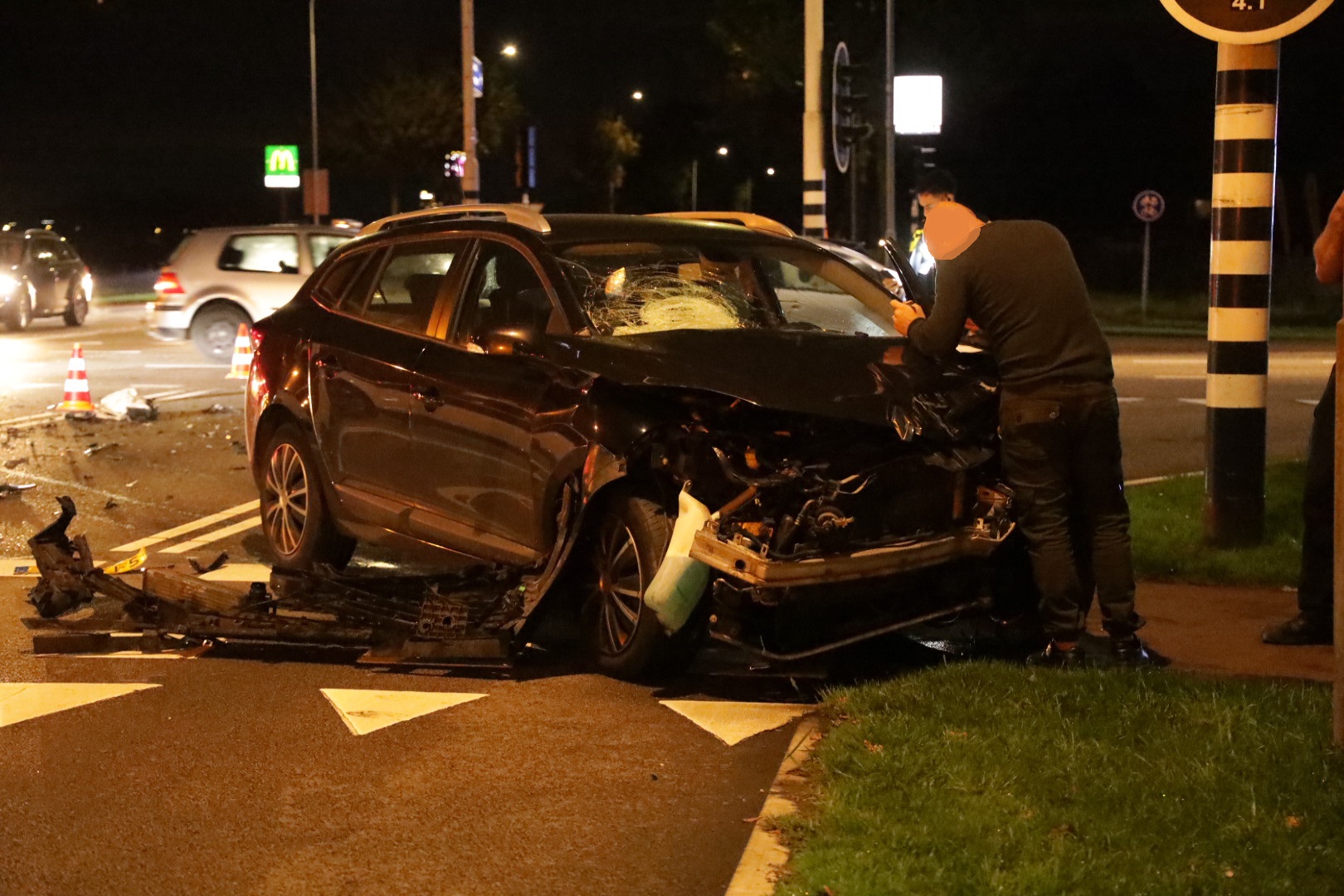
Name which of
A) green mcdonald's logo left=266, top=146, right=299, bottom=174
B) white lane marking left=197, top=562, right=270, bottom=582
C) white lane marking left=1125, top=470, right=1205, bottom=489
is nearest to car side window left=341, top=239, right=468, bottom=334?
white lane marking left=197, top=562, right=270, bottom=582

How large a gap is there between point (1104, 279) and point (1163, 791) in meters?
50.8

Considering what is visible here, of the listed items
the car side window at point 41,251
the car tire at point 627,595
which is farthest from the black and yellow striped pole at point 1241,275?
the car side window at point 41,251

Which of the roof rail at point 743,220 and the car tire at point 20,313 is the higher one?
the roof rail at point 743,220

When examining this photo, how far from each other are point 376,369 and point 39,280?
2398 centimetres

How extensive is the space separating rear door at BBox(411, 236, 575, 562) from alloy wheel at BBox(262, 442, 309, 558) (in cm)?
116

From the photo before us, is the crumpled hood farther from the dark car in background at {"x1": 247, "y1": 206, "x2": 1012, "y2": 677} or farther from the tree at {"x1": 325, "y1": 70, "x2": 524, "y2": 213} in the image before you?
the tree at {"x1": 325, "y1": 70, "x2": 524, "y2": 213}

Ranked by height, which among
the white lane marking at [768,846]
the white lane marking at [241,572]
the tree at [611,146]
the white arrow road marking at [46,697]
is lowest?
the white arrow road marking at [46,697]

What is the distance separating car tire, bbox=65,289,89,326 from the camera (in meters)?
30.7

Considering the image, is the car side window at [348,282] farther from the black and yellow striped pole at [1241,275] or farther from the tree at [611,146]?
the tree at [611,146]

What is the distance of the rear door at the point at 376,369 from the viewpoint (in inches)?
290

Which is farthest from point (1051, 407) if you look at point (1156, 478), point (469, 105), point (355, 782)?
point (469, 105)

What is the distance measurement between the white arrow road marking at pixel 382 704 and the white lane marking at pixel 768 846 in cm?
139

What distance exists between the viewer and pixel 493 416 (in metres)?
6.76

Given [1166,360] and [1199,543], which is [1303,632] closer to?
[1199,543]
